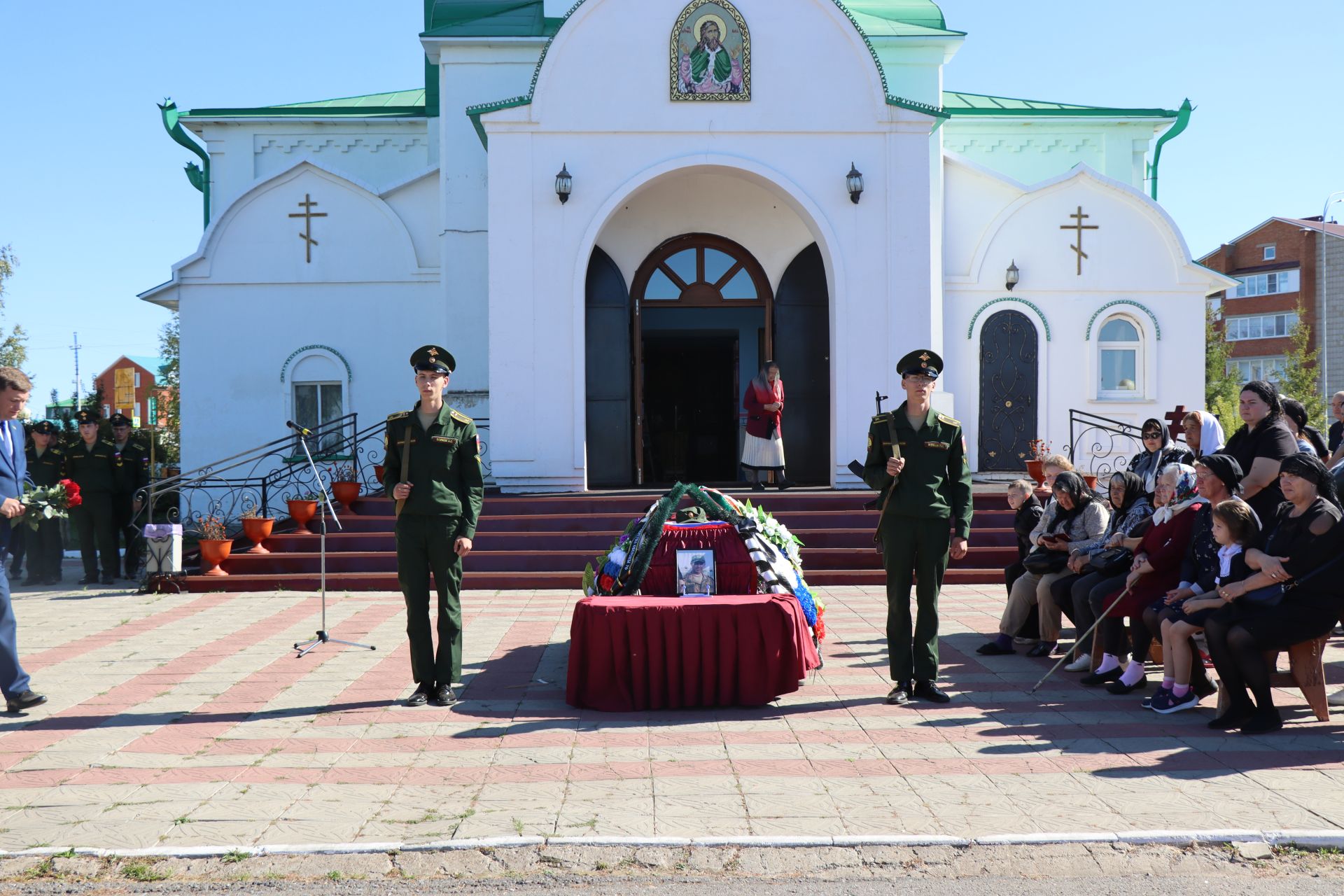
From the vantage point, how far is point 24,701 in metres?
6.82

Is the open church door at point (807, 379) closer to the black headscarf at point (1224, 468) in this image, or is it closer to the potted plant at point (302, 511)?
the potted plant at point (302, 511)

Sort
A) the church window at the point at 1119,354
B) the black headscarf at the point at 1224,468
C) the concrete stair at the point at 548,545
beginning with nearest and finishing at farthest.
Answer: the black headscarf at the point at 1224,468 → the concrete stair at the point at 548,545 → the church window at the point at 1119,354

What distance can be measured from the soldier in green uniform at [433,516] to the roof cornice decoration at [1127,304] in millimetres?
12456

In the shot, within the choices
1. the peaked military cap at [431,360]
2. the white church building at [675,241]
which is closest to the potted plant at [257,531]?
the white church building at [675,241]

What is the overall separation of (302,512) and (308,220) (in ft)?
19.7

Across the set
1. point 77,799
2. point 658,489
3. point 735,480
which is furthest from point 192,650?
point 735,480

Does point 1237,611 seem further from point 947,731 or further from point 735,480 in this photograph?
point 735,480

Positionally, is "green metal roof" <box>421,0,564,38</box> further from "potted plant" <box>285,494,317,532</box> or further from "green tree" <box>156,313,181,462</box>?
"green tree" <box>156,313,181,462</box>

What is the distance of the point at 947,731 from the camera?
6.24 m

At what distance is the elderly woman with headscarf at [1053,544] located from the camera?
316 inches

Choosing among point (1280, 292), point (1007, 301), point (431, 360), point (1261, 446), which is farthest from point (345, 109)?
point (1280, 292)

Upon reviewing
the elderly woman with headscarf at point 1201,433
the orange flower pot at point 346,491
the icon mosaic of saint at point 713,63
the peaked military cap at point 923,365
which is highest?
the icon mosaic of saint at point 713,63

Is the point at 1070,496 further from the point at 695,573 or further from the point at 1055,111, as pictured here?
the point at 1055,111

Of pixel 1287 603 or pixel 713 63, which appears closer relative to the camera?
pixel 1287 603
